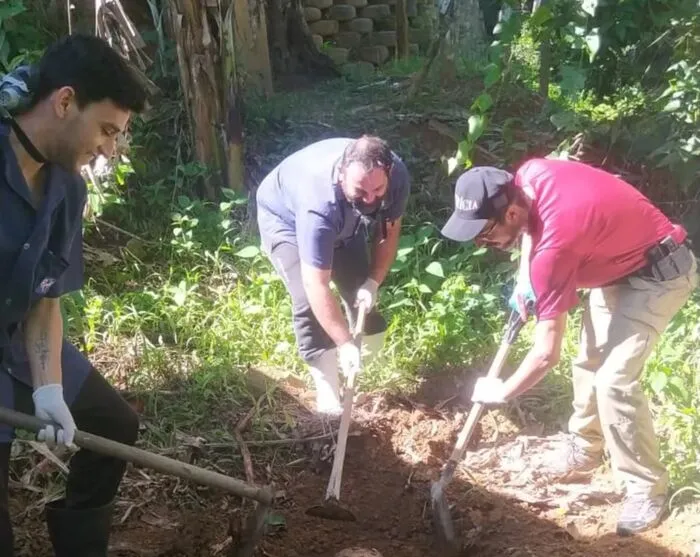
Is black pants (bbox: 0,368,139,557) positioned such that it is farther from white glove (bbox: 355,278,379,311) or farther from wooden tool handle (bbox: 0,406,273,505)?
white glove (bbox: 355,278,379,311)

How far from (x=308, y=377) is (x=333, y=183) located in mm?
1184

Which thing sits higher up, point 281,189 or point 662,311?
point 281,189

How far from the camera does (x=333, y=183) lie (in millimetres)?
3408

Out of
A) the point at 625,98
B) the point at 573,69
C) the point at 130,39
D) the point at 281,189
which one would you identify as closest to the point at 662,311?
the point at 281,189

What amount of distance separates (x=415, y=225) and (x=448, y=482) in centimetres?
→ 208

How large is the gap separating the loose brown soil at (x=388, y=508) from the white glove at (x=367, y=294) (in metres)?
0.49

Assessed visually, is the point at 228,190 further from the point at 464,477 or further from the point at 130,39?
the point at 464,477

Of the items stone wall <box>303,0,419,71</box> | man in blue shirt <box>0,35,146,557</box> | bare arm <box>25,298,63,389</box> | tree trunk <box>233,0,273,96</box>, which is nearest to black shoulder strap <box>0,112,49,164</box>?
man in blue shirt <box>0,35,146,557</box>

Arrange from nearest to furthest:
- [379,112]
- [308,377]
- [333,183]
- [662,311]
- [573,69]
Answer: [662,311] → [333,183] → [308,377] → [573,69] → [379,112]

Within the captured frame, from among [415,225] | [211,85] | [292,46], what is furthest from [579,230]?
[292,46]

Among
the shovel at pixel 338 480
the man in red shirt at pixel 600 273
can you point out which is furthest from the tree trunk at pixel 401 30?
the man in red shirt at pixel 600 273

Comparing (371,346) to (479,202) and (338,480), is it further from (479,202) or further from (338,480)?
(479,202)

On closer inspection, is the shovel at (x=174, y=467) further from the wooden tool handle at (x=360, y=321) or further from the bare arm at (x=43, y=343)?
the wooden tool handle at (x=360, y=321)

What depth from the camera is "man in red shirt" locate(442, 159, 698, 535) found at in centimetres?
282
